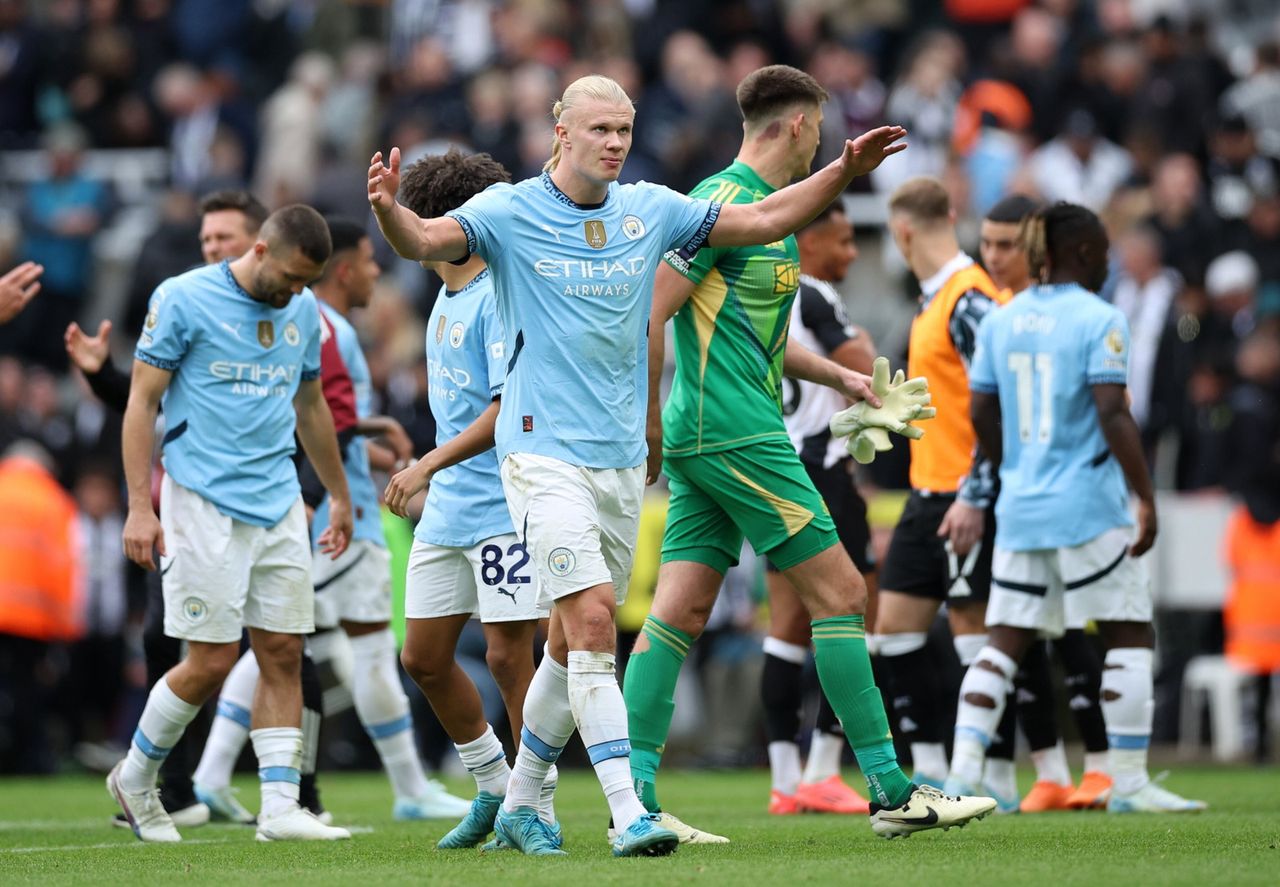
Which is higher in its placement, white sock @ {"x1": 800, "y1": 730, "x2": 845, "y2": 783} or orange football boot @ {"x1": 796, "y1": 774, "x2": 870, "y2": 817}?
white sock @ {"x1": 800, "y1": 730, "x2": 845, "y2": 783}

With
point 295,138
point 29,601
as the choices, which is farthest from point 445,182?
point 295,138

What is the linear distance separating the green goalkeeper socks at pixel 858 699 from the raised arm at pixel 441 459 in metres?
1.38

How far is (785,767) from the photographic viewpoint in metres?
9.52

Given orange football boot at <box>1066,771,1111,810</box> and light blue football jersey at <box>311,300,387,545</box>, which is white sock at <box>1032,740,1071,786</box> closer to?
orange football boot at <box>1066,771,1111,810</box>

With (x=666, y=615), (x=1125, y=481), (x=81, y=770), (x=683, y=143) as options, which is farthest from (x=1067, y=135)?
(x=666, y=615)

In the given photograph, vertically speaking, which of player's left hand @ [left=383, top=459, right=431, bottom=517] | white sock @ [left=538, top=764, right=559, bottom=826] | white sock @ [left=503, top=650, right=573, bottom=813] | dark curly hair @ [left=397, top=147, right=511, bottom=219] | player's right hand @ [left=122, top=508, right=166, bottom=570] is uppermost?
dark curly hair @ [left=397, top=147, right=511, bottom=219]

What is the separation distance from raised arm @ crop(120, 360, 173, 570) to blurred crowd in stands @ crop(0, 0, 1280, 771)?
675 centimetres

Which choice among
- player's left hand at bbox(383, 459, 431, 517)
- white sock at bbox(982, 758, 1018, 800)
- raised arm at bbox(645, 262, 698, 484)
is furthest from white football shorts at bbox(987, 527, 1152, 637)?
player's left hand at bbox(383, 459, 431, 517)

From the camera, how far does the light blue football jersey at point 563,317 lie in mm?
6703

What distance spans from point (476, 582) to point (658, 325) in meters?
1.24

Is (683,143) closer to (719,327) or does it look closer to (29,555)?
(29,555)

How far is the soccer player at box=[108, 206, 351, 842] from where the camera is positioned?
802 centimetres

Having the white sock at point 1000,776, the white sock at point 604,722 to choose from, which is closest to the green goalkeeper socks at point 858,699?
the white sock at point 604,722

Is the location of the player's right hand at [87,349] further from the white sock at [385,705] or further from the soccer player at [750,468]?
the soccer player at [750,468]
